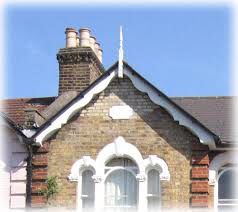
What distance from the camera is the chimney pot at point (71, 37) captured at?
21370mm

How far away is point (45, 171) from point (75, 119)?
1.37 m

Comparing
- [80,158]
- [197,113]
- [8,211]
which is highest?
[197,113]

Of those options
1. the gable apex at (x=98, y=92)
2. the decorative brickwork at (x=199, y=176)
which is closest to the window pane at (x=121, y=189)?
the decorative brickwork at (x=199, y=176)

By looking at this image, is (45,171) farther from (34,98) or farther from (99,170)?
(34,98)

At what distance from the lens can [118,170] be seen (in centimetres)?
1692

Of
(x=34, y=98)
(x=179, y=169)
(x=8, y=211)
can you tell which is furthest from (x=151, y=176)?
(x=34, y=98)

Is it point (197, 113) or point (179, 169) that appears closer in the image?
point (179, 169)

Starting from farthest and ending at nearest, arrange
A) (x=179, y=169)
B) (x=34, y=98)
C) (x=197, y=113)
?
(x=34, y=98) < (x=197, y=113) < (x=179, y=169)

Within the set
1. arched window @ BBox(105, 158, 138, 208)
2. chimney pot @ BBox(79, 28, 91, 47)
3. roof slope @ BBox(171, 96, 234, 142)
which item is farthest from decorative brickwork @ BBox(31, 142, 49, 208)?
chimney pot @ BBox(79, 28, 91, 47)

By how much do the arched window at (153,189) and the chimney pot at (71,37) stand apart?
601cm

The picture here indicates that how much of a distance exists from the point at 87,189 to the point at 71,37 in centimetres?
596

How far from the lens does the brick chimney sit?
815 inches

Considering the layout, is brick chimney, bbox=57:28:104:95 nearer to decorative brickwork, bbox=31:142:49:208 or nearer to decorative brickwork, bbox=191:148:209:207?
decorative brickwork, bbox=31:142:49:208

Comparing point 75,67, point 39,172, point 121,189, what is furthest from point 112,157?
Result: point 75,67
